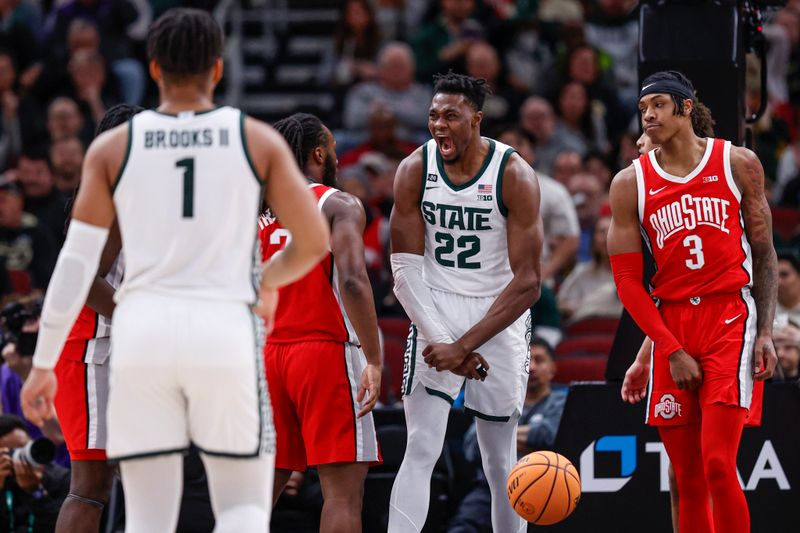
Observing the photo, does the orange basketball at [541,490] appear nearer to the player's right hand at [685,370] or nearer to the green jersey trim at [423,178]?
the player's right hand at [685,370]

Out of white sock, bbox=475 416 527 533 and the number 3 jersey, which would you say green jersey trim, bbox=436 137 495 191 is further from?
white sock, bbox=475 416 527 533

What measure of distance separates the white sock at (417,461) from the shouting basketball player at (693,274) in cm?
104

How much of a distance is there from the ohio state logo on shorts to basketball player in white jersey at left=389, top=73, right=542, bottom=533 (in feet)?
2.34

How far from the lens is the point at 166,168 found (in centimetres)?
464

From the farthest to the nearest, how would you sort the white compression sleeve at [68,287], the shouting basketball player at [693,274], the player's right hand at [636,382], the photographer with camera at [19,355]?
the photographer with camera at [19,355] → the player's right hand at [636,382] → the shouting basketball player at [693,274] → the white compression sleeve at [68,287]

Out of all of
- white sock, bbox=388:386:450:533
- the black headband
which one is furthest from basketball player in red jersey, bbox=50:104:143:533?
the black headband

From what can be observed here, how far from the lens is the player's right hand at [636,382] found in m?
6.73

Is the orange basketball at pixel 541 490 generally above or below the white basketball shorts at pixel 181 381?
below

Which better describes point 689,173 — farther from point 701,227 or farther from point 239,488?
point 239,488

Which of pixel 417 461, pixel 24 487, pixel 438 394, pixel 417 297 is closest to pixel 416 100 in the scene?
pixel 24 487

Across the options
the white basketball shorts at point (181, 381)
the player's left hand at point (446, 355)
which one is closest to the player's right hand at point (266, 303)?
the white basketball shorts at point (181, 381)

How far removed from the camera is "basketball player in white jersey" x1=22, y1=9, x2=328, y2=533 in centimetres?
458

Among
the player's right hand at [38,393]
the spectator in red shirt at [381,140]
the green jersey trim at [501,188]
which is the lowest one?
the player's right hand at [38,393]

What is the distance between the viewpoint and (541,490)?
21.0ft
